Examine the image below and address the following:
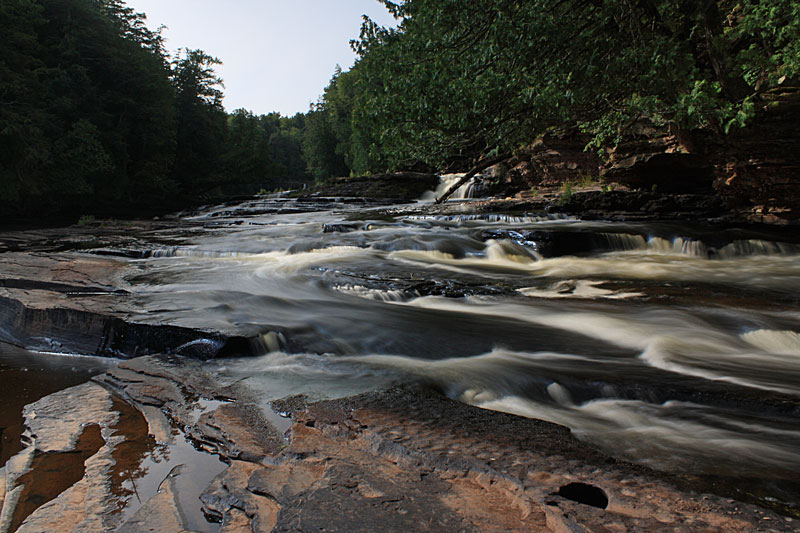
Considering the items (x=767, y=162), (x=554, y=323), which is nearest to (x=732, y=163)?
(x=767, y=162)

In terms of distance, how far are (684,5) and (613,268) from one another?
4.77 m

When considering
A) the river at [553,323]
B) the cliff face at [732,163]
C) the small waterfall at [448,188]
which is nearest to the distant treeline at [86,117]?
the small waterfall at [448,188]

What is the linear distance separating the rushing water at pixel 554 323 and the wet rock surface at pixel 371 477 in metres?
0.47

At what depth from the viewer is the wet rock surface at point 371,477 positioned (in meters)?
1.49

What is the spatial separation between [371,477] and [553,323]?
3413 mm

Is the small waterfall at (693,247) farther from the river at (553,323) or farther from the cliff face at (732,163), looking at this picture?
the cliff face at (732,163)

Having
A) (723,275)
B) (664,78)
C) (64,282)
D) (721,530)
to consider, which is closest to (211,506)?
(721,530)

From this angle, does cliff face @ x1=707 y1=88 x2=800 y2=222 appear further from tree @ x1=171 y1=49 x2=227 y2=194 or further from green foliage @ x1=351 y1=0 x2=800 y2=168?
tree @ x1=171 y1=49 x2=227 y2=194

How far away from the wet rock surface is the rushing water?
47 cm

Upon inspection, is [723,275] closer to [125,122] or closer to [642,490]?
[642,490]

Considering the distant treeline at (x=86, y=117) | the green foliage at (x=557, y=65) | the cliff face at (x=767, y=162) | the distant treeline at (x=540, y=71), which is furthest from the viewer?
the distant treeline at (x=86, y=117)

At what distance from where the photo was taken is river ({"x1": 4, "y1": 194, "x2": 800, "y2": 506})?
261 cm

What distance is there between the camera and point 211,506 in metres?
1.68

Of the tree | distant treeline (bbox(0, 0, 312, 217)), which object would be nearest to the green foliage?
distant treeline (bbox(0, 0, 312, 217))
